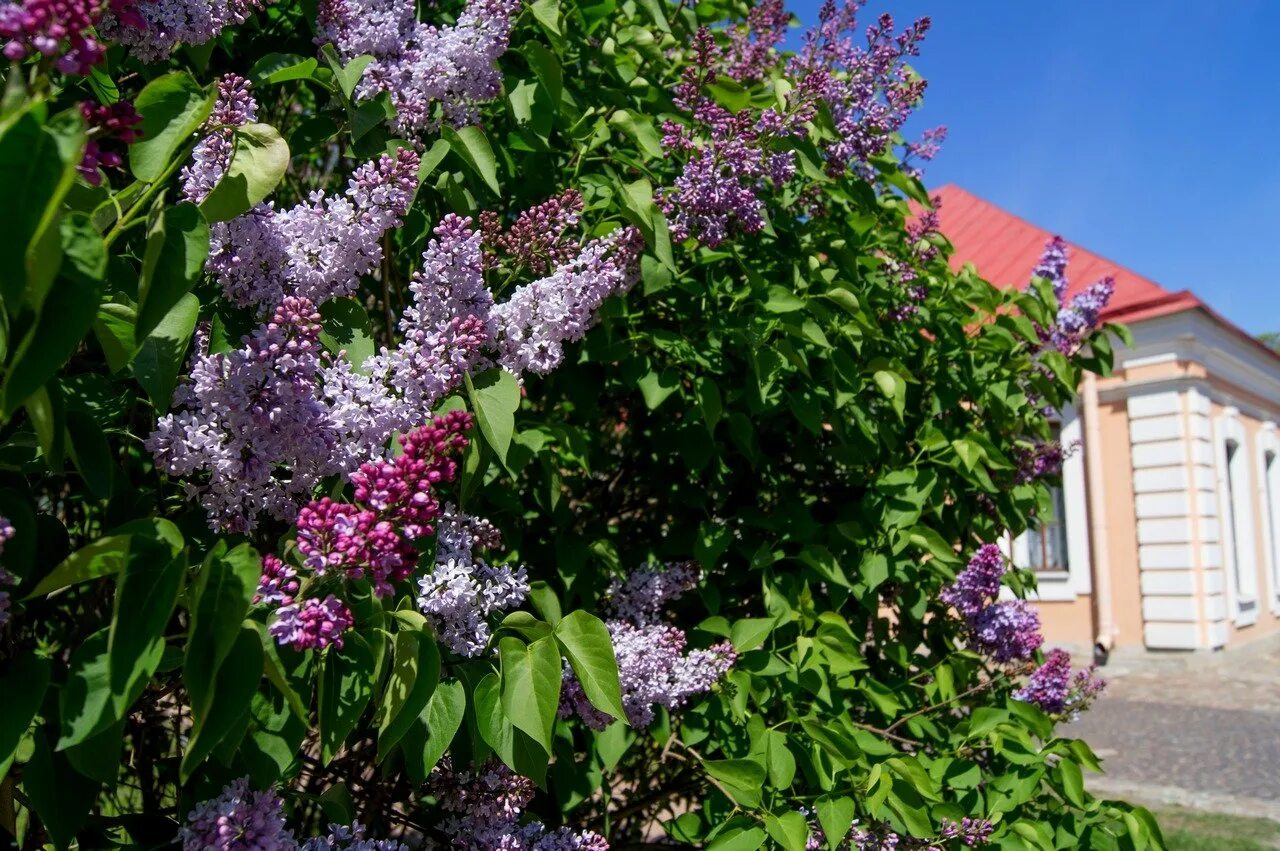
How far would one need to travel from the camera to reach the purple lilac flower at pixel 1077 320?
10.1 ft

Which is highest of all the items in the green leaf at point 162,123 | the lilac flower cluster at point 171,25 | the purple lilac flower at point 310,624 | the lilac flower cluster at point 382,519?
the lilac flower cluster at point 171,25

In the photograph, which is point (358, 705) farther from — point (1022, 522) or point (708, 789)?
point (1022, 522)

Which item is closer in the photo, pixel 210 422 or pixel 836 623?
pixel 210 422

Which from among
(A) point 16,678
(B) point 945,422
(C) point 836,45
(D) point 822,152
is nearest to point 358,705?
(A) point 16,678

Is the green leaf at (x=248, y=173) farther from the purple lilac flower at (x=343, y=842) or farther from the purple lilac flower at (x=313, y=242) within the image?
the purple lilac flower at (x=343, y=842)

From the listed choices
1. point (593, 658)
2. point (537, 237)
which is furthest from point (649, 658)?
point (537, 237)

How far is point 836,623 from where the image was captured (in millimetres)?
2150

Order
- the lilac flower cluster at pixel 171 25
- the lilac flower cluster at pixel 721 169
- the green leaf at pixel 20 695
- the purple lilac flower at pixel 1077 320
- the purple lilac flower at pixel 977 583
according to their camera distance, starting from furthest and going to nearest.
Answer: the purple lilac flower at pixel 1077 320
the purple lilac flower at pixel 977 583
the lilac flower cluster at pixel 721 169
the lilac flower cluster at pixel 171 25
the green leaf at pixel 20 695

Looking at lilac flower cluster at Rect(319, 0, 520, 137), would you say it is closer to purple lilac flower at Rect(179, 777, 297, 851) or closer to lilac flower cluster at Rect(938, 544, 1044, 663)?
purple lilac flower at Rect(179, 777, 297, 851)

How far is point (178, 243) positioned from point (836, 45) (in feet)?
7.39

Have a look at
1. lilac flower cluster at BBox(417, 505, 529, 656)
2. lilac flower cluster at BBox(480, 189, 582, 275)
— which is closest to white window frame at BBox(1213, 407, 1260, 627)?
lilac flower cluster at BBox(480, 189, 582, 275)

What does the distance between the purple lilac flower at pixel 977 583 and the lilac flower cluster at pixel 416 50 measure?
167cm

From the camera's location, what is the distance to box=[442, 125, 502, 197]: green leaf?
5.36ft

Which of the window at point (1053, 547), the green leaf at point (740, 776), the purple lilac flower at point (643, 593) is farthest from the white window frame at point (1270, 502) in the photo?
the green leaf at point (740, 776)
